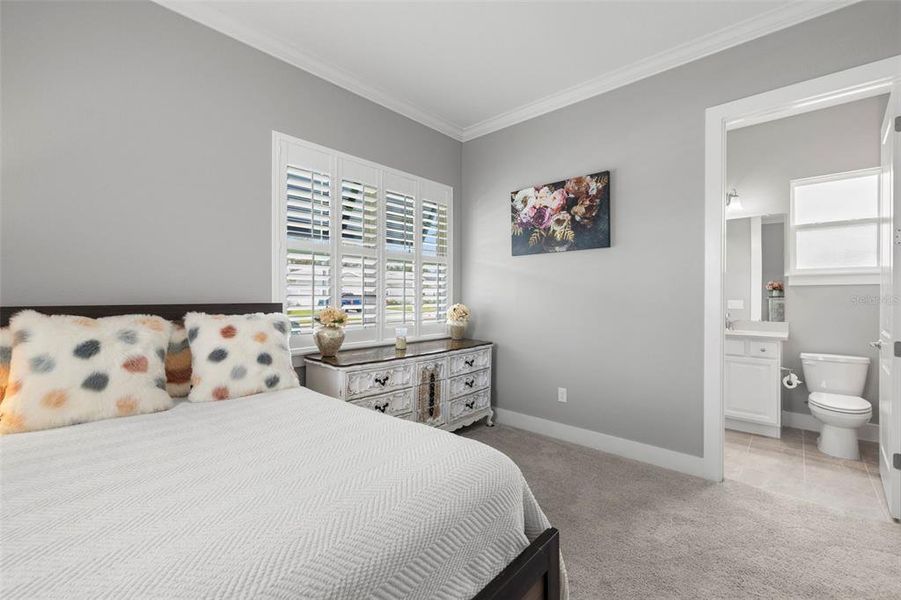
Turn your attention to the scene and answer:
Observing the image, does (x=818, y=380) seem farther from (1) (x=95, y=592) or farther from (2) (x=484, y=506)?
(1) (x=95, y=592)

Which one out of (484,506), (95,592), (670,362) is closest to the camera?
(95,592)

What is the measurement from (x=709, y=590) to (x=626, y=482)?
91 cm

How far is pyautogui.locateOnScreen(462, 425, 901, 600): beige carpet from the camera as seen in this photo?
1.60 metres

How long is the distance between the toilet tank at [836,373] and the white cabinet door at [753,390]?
0.30 meters

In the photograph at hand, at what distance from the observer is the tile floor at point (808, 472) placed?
2260 mm

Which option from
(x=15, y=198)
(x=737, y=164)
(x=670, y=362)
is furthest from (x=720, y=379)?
(x=15, y=198)

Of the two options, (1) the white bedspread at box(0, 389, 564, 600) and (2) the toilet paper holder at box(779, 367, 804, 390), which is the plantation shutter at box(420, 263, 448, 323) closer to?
(1) the white bedspread at box(0, 389, 564, 600)

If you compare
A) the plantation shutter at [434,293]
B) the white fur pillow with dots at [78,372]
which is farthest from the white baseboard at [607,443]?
the white fur pillow with dots at [78,372]

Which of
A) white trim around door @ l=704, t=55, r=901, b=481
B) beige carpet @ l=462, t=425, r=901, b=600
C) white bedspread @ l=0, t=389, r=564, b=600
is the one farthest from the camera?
white trim around door @ l=704, t=55, r=901, b=481

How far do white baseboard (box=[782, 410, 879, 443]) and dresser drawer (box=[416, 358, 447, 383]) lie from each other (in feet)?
10.4

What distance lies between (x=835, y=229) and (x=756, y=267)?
0.61 metres

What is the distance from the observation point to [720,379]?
8.18 ft

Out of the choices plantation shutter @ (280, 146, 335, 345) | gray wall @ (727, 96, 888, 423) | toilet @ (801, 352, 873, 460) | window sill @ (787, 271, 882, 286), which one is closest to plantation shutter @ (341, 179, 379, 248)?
plantation shutter @ (280, 146, 335, 345)

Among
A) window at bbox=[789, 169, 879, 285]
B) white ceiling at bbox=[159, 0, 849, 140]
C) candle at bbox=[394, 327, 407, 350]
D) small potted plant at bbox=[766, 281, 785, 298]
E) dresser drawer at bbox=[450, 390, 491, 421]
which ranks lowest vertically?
dresser drawer at bbox=[450, 390, 491, 421]
